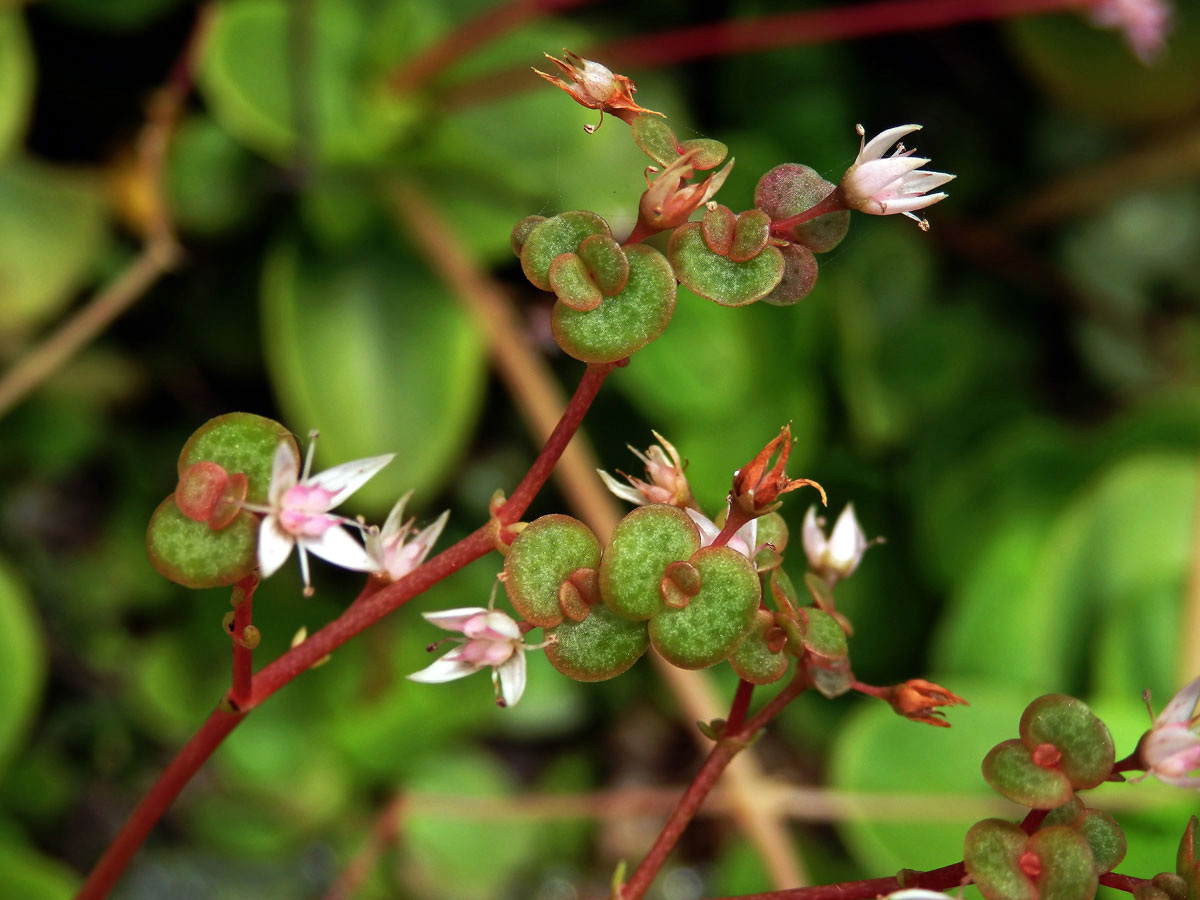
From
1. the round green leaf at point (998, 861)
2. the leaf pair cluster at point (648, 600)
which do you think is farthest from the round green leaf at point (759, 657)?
the round green leaf at point (998, 861)

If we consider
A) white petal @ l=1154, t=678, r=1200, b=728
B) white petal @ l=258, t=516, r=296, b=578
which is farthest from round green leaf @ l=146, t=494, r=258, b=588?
white petal @ l=1154, t=678, r=1200, b=728

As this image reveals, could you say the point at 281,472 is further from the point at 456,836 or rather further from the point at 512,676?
the point at 456,836

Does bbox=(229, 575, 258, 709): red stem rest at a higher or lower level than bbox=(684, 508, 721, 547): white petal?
lower

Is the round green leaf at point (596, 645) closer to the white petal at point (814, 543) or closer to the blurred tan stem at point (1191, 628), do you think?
the white petal at point (814, 543)

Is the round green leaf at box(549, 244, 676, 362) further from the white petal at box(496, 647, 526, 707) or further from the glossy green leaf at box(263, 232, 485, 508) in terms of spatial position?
the glossy green leaf at box(263, 232, 485, 508)

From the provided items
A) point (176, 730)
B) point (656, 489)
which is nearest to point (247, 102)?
point (176, 730)
